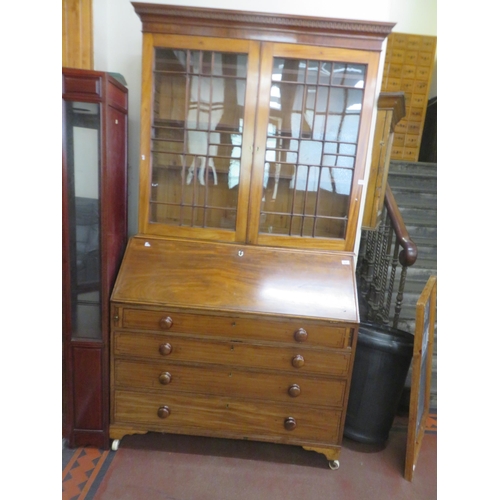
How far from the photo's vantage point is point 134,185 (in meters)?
1.98

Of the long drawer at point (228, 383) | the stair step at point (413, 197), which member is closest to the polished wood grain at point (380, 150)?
the long drawer at point (228, 383)

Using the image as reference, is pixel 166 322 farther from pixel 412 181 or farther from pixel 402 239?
pixel 412 181

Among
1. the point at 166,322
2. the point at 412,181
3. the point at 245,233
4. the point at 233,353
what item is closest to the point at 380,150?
the point at 245,233

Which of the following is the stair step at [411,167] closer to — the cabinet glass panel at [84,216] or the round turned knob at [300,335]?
the round turned knob at [300,335]

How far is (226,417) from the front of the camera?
161 cm

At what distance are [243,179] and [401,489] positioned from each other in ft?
Result: 5.28

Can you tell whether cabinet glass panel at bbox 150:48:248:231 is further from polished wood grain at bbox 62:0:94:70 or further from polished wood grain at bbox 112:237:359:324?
polished wood grain at bbox 62:0:94:70

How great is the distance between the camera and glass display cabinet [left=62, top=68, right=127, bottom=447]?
143 centimetres

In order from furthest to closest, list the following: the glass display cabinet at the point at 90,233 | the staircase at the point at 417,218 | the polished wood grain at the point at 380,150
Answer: the staircase at the point at 417,218 < the polished wood grain at the point at 380,150 < the glass display cabinet at the point at 90,233

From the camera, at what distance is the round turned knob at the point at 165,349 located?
1.55 m

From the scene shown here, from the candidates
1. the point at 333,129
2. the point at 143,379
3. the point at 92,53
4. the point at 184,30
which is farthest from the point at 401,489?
the point at 92,53

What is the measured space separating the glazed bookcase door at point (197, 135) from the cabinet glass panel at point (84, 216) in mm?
219

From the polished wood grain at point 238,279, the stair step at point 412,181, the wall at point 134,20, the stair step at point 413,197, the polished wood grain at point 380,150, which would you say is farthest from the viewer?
the stair step at point 412,181
